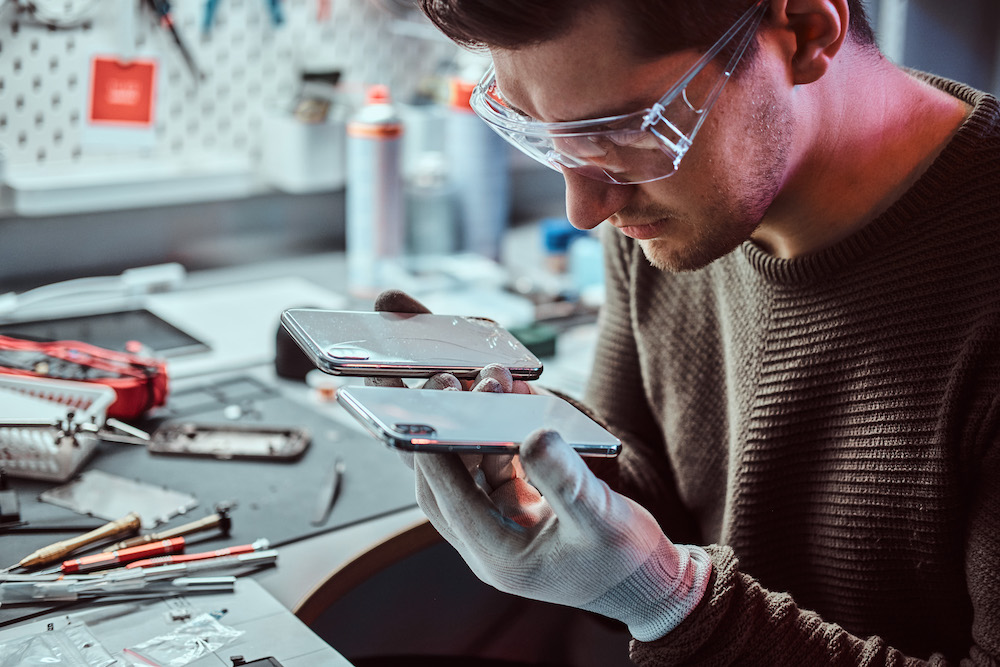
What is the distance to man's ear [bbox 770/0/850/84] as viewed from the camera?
78 centimetres

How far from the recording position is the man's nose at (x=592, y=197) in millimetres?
851

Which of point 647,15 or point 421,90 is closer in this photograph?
point 647,15

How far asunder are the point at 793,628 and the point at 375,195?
3.85 ft

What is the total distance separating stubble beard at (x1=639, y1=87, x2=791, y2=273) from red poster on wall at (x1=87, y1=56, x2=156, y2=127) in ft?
3.80

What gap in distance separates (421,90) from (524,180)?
1.12 feet

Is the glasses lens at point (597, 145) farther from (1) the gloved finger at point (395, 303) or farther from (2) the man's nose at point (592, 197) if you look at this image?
(1) the gloved finger at point (395, 303)

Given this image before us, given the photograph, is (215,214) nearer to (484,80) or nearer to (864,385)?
(484,80)

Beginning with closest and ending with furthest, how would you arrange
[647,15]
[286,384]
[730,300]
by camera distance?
1. [647,15]
2. [730,300]
3. [286,384]

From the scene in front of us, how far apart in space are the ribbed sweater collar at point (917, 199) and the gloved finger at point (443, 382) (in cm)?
35

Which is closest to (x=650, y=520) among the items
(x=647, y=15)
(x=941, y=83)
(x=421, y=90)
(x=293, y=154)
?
(x=647, y=15)

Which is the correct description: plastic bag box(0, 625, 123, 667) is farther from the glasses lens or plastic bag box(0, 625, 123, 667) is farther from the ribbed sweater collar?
the ribbed sweater collar

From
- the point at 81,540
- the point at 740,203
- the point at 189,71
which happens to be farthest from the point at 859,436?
the point at 189,71

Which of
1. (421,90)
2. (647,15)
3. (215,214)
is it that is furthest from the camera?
(421,90)

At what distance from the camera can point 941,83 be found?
0.97 metres
